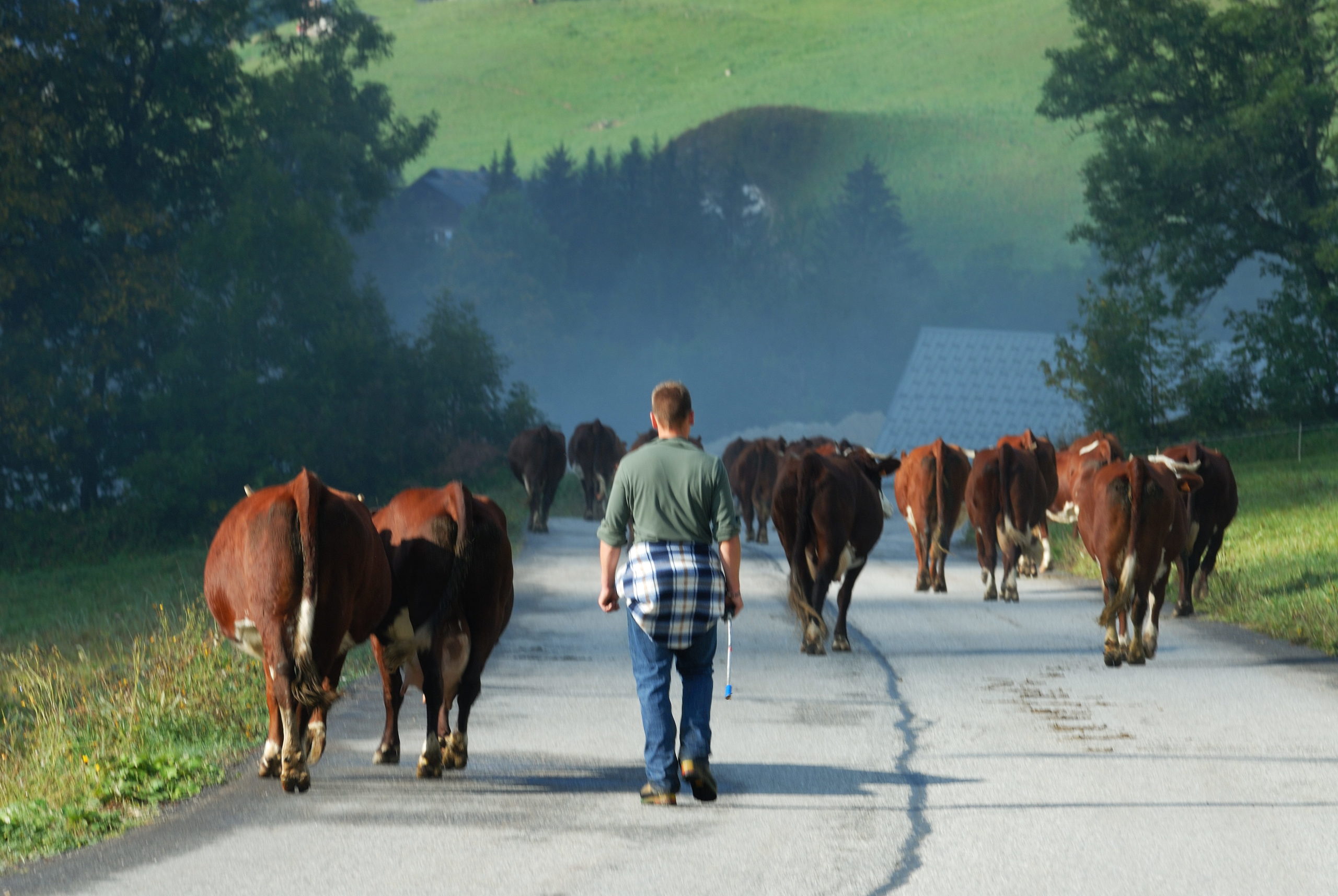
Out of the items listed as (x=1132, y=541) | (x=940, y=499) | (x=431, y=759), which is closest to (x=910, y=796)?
(x=431, y=759)

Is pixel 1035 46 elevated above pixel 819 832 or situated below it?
above

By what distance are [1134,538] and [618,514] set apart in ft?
16.7

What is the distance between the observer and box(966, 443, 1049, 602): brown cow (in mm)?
15461

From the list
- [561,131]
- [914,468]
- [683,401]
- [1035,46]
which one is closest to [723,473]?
[683,401]

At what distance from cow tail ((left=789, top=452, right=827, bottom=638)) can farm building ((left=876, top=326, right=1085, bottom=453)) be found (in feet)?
107

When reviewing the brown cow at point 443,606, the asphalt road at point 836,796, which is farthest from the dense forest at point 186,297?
the brown cow at point 443,606

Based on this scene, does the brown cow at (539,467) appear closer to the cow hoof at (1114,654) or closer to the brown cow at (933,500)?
the brown cow at (933,500)

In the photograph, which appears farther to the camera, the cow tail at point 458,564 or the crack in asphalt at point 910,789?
the cow tail at point 458,564

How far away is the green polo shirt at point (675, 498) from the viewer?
663 cm

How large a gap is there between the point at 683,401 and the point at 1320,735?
169 inches

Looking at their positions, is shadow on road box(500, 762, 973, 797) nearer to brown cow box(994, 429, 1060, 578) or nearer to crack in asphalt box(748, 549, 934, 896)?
crack in asphalt box(748, 549, 934, 896)

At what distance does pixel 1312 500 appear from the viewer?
21484mm

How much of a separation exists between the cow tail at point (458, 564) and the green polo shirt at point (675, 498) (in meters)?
0.84

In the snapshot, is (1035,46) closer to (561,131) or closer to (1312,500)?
(561,131)
